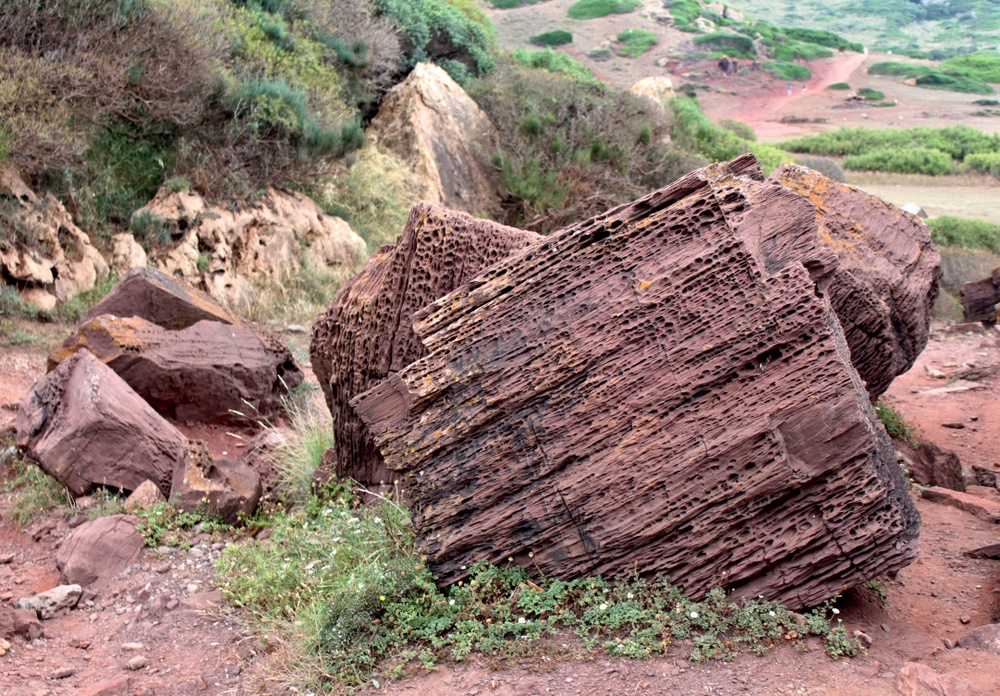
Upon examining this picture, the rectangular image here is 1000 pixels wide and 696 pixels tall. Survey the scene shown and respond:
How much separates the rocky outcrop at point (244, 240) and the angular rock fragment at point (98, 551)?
538 cm

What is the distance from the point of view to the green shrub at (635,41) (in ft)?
105

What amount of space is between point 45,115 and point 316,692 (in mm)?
7754

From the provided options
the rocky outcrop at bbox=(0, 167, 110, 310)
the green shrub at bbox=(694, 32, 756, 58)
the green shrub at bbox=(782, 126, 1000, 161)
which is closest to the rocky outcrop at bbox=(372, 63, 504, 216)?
the rocky outcrop at bbox=(0, 167, 110, 310)

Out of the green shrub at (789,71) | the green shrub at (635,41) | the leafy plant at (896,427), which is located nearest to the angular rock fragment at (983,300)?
the leafy plant at (896,427)

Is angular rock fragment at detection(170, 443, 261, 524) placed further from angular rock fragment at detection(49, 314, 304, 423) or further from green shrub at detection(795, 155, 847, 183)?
green shrub at detection(795, 155, 847, 183)

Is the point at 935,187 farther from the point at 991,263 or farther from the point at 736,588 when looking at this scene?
the point at 736,588

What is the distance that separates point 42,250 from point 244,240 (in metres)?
2.53

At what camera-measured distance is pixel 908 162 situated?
25.7 metres

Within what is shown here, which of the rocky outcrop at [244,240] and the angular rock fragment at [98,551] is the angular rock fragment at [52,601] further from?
the rocky outcrop at [244,240]

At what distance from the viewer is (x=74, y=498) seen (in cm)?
534

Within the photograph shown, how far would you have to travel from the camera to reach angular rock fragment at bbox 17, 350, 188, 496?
5.26m

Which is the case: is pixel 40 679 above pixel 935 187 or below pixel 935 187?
above

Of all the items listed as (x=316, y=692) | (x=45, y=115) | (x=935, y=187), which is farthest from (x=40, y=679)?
(x=935, y=187)

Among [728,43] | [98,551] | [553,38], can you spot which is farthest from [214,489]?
[728,43]
